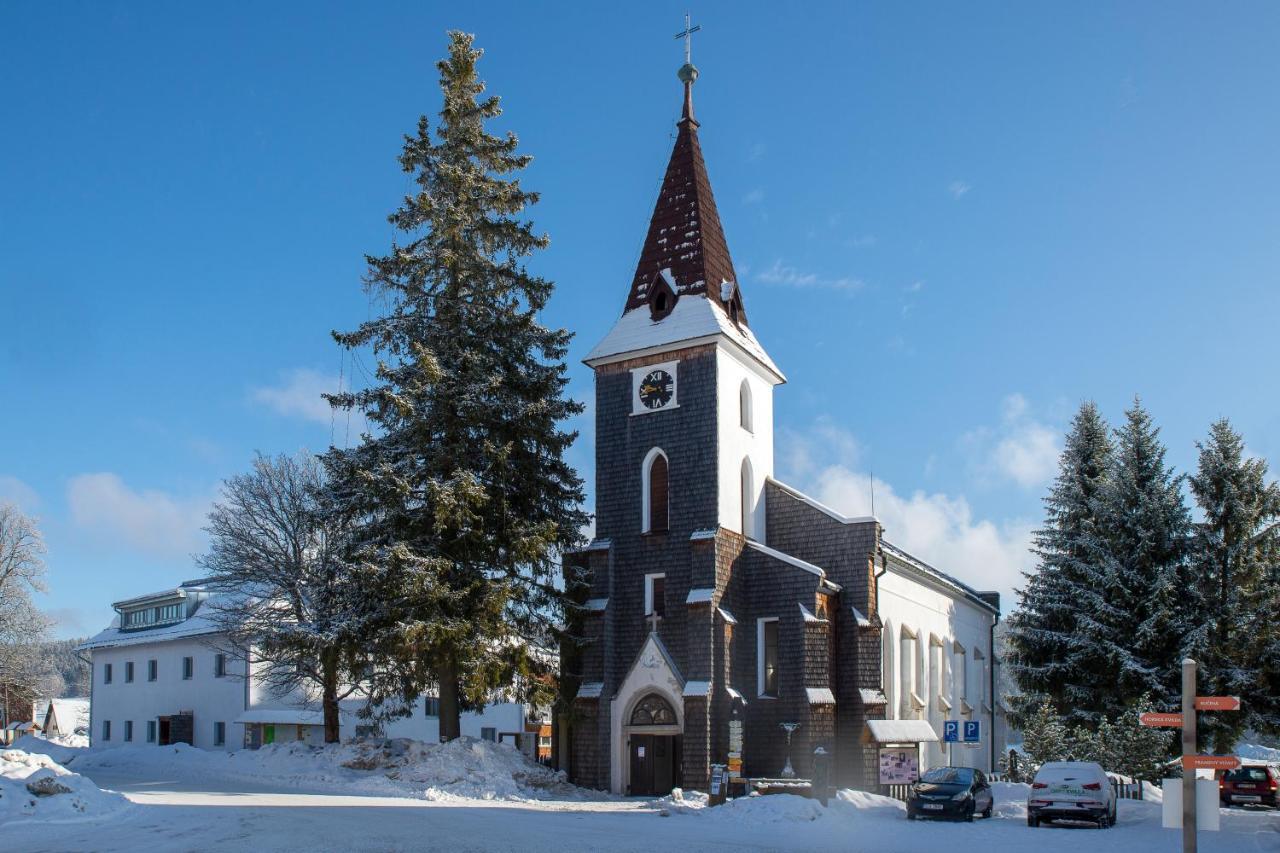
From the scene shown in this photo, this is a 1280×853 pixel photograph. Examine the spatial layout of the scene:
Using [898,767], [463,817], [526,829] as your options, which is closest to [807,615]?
[898,767]

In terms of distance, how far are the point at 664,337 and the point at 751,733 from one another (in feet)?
41.3

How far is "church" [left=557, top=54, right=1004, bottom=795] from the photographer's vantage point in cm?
3319

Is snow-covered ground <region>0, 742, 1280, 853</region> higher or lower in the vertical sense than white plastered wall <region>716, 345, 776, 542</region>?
lower

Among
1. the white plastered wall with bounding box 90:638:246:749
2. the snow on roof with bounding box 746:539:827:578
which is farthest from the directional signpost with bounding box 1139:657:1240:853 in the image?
the white plastered wall with bounding box 90:638:246:749

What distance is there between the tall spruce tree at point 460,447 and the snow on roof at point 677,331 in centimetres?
298

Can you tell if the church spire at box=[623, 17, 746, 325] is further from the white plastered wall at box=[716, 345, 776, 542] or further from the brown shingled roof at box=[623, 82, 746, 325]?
the white plastered wall at box=[716, 345, 776, 542]

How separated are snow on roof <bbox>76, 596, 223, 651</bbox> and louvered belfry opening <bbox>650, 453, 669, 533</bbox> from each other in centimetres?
2025

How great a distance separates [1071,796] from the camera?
987 inches

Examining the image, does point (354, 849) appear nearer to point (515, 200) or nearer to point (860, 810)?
point (860, 810)

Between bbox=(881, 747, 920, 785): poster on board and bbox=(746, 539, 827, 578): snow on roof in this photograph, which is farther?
bbox=(746, 539, 827, 578): snow on roof

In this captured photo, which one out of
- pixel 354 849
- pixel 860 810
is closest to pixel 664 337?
pixel 860 810

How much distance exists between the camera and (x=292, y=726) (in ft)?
153

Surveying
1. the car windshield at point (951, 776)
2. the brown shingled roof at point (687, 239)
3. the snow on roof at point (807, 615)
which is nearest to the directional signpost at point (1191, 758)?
the car windshield at point (951, 776)

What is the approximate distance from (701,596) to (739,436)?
6.19 meters
